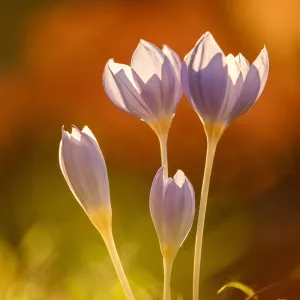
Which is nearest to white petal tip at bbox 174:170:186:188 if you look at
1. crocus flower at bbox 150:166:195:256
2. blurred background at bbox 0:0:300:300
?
crocus flower at bbox 150:166:195:256

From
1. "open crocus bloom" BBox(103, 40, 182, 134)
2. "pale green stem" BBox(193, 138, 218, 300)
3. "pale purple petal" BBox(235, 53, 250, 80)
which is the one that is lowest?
"pale green stem" BBox(193, 138, 218, 300)

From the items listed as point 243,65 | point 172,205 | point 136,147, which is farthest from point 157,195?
point 136,147

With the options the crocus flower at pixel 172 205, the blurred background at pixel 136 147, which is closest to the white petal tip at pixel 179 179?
the crocus flower at pixel 172 205

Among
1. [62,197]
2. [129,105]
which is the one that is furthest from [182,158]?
[129,105]

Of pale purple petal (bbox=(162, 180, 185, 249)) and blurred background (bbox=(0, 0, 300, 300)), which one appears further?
blurred background (bbox=(0, 0, 300, 300))

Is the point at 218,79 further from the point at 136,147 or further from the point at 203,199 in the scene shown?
the point at 136,147

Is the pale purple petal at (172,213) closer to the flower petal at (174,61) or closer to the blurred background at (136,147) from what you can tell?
the flower petal at (174,61)

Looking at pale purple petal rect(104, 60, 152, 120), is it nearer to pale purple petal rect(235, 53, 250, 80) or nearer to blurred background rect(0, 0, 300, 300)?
pale purple petal rect(235, 53, 250, 80)
